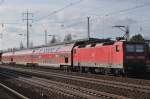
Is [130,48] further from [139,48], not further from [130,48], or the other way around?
[139,48]

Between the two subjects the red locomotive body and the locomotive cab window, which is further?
the locomotive cab window

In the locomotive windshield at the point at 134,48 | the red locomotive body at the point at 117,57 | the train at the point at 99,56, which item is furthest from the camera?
the locomotive windshield at the point at 134,48

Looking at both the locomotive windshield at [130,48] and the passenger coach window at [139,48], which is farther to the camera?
the passenger coach window at [139,48]

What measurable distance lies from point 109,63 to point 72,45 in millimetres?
11575

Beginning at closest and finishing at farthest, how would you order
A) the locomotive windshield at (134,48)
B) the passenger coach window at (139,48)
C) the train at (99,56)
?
the train at (99,56) → the locomotive windshield at (134,48) → the passenger coach window at (139,48)

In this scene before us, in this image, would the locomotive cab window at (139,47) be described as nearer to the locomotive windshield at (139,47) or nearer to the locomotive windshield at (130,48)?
the locomotive windshield at (139,47)

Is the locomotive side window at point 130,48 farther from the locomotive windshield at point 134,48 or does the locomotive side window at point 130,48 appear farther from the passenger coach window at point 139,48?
the passenger coach window at point 139,48

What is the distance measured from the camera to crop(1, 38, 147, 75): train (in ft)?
100

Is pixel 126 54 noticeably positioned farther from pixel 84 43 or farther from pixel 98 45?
pixel 84 43

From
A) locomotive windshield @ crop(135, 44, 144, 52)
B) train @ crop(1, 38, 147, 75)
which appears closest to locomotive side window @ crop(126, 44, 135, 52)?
train @ crop(1, 38, 147, 75)

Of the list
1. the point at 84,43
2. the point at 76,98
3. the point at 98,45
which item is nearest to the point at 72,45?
the point at 84,43

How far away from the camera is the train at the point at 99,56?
3048 centimetres

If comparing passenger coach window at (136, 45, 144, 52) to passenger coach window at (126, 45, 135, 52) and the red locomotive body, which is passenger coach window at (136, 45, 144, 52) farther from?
passenger coach window at (126, 45, 135, 52)

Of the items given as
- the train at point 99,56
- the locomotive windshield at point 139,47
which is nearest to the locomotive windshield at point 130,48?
the train at point 99,56
